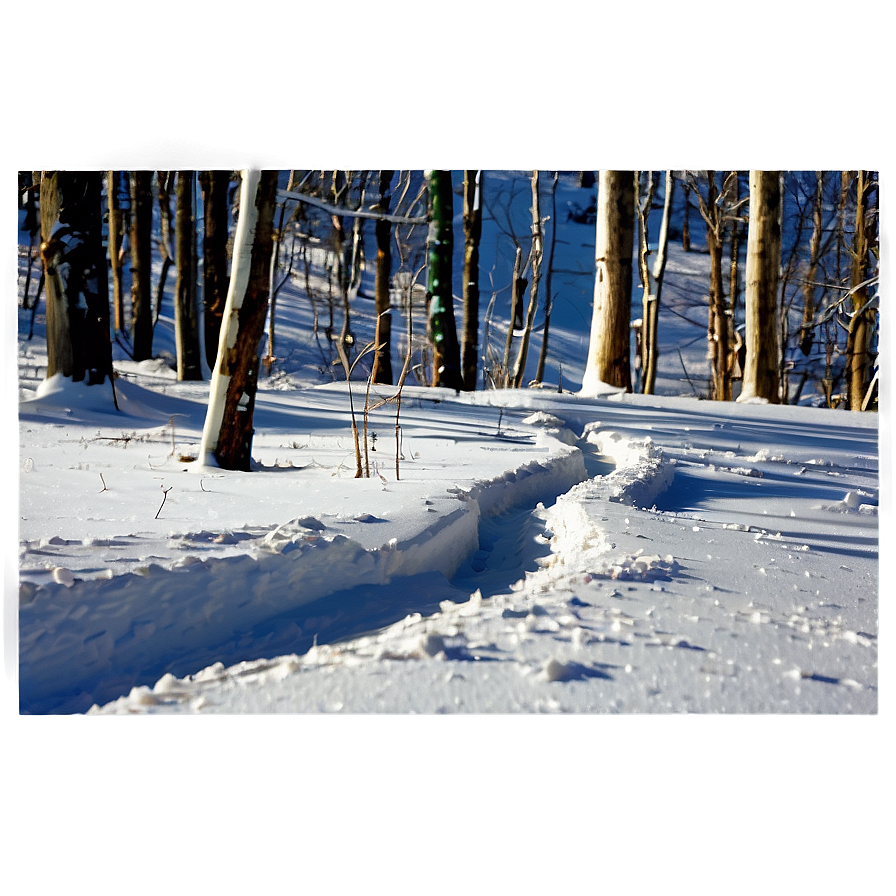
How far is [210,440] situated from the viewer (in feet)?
13.8

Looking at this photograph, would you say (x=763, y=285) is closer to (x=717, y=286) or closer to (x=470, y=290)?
(x=470, y=290)

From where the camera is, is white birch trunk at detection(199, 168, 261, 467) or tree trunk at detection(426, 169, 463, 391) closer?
white birch trunk at detection(199, 168, 261, 467)

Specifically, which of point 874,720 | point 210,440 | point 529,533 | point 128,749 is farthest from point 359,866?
point 210,440

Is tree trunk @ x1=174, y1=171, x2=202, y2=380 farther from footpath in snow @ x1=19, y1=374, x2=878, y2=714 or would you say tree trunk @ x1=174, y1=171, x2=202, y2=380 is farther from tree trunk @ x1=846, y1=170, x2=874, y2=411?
tree trunk @ x1=846, y1=170, x2=874, y2=411

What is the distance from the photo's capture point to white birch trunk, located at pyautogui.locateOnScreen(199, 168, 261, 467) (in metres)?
4.05

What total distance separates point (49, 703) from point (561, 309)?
63.0ft

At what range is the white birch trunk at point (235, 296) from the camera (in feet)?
13.3

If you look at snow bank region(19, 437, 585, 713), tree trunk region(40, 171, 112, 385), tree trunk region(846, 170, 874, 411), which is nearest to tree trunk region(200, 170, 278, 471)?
snow bank region(19, 437, 585, 713)

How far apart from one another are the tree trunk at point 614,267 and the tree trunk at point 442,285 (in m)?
1.62

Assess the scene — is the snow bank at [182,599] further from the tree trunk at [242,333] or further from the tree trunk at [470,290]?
the tree trunk at [470,290]

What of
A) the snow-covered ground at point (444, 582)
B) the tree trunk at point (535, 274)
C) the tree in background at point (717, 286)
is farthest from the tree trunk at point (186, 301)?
the tree in background at point (717, 286)

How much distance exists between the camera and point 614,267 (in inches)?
308

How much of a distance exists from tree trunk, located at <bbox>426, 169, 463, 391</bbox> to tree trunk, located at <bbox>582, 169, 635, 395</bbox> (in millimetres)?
1619
